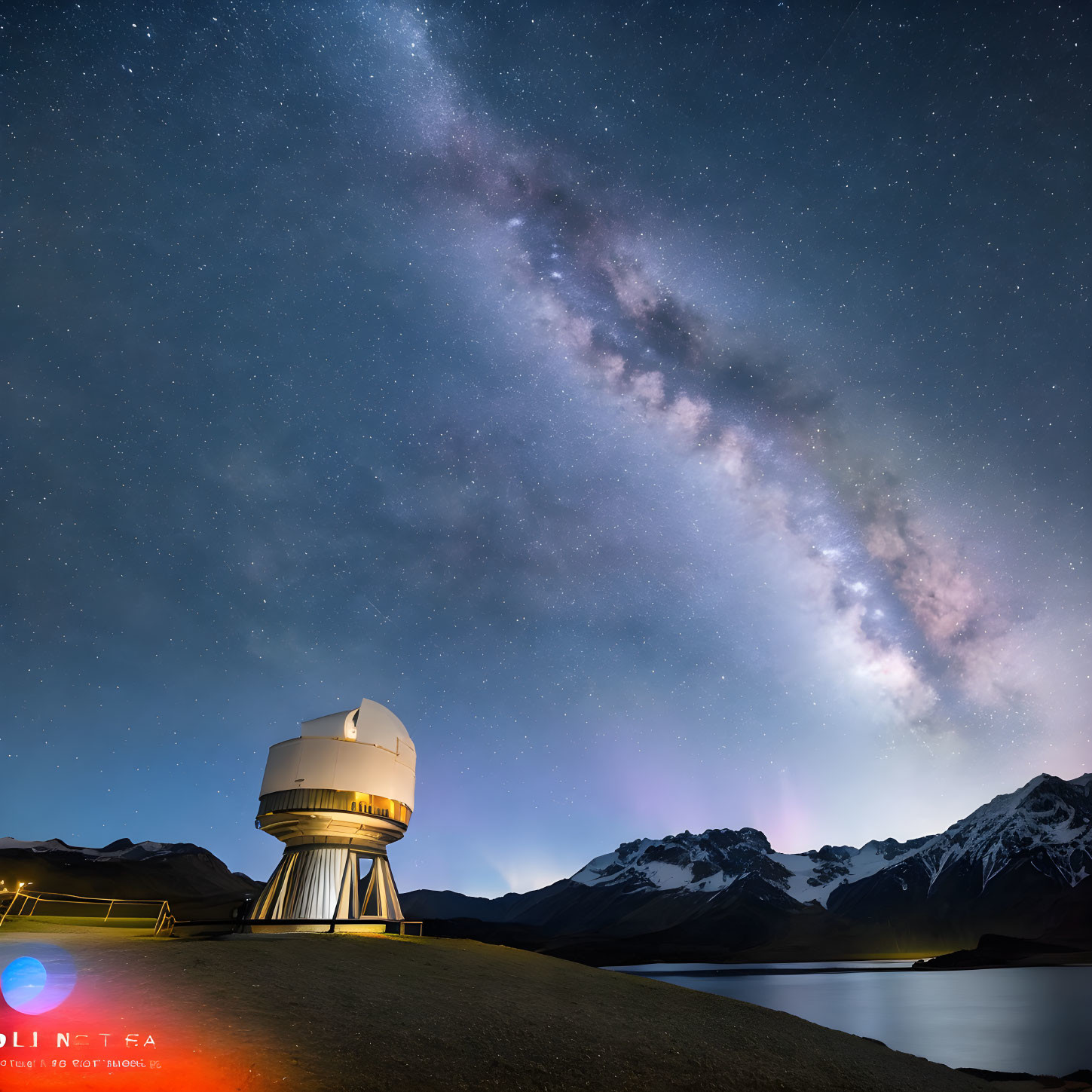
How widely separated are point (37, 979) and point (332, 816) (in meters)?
15.9

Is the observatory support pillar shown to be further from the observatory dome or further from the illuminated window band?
the observatory dome

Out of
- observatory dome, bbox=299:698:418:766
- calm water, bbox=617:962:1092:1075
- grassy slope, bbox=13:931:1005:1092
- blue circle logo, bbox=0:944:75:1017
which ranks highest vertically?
observatory dome, bbox=299:698:418:766

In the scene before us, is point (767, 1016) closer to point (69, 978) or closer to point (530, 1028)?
point (530, 1028)

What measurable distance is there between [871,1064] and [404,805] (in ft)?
67.6

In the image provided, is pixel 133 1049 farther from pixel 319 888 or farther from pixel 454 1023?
pixel 319 888

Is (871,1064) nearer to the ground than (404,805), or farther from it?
nearer to the ground

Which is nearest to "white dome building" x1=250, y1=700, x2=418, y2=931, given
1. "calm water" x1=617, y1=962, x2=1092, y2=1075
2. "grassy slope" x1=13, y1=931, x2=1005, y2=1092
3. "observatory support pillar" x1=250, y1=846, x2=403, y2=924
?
"observatory support pillar" x1=250, y1=846, x2=403, y2=924

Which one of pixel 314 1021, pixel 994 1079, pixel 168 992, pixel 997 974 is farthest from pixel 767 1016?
pixel 997 974

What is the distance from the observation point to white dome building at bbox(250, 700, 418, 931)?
2934cm

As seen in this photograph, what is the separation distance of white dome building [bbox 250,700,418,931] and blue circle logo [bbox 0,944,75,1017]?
43.1 ft

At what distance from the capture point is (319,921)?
83.7 ft

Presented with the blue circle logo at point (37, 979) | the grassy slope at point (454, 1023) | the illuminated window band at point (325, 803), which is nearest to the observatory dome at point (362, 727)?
the illuminated window band at point (325, 803)

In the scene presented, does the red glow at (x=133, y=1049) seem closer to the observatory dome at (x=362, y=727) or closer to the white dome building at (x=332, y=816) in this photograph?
the white dome building at (x=332, y=816)

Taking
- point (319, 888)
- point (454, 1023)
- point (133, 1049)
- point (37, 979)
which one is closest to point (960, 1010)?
point (319, 888)
